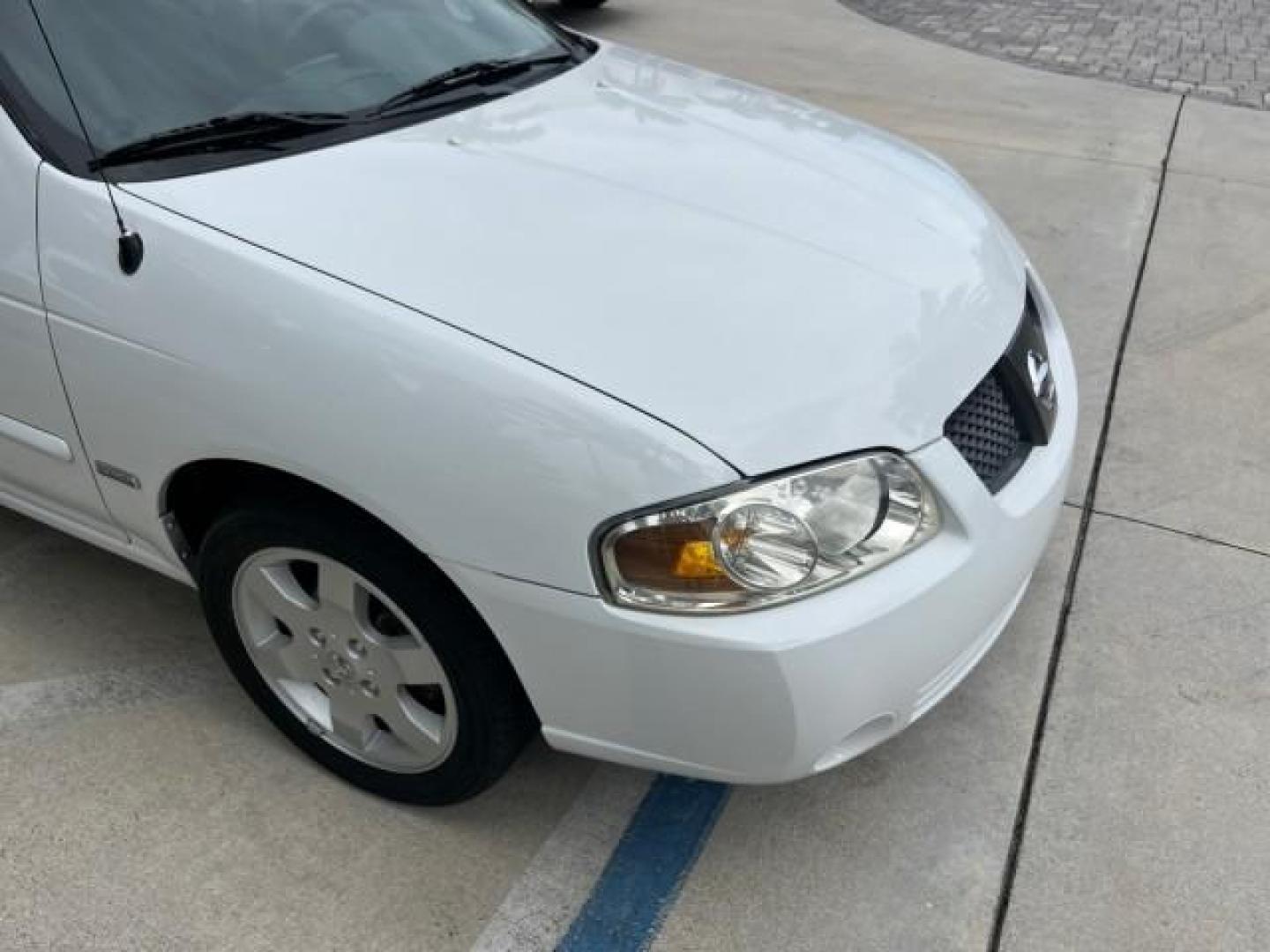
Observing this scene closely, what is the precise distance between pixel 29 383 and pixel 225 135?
604 mm

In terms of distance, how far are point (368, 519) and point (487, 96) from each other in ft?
3.79

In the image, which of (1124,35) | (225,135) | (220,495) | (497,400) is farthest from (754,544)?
(1124,35)

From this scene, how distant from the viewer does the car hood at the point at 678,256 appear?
73.4 inches

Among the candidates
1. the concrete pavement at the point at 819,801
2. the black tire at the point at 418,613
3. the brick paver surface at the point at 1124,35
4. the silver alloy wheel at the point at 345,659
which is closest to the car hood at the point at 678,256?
the black tire at the point at 418,613

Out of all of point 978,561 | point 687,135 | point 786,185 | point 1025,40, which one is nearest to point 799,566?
point 978,561

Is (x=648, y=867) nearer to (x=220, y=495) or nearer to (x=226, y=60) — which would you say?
(x=220, y=495)

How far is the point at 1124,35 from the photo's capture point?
8.95 m

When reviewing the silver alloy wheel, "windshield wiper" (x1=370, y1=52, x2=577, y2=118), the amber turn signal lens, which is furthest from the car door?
the amber turn signal lens

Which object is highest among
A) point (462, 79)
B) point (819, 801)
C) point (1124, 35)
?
point (462, 79)

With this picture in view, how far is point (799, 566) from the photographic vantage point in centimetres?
183

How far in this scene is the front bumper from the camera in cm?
180

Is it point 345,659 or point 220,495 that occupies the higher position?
point 220,495

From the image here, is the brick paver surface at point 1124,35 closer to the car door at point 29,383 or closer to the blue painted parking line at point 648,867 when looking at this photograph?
the blue painted parking line at point 648,867

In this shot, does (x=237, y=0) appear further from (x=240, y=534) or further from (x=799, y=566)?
(x=799, y=566)
